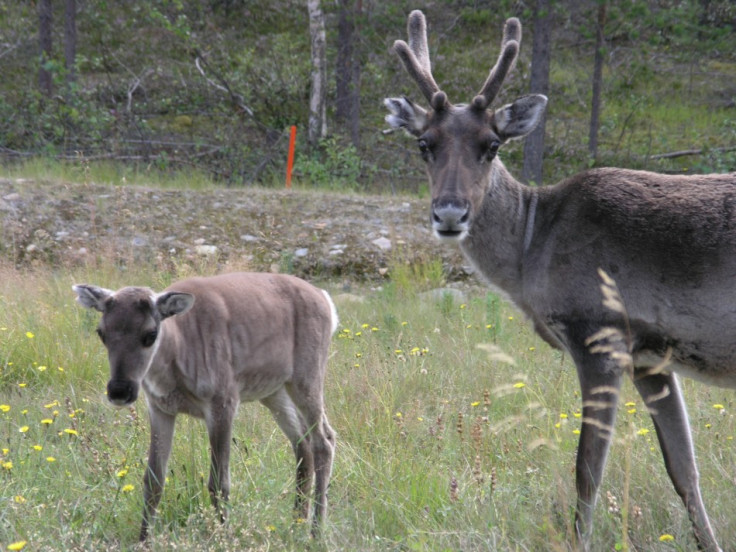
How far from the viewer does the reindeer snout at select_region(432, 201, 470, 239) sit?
4.67 meters

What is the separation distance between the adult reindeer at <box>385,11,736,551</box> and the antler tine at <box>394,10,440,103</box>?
306 millimetres

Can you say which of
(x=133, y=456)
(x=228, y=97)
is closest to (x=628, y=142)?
(x=228, y=97)

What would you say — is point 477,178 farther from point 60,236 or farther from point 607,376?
point 60,236

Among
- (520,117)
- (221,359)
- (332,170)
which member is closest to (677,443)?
(520,117)

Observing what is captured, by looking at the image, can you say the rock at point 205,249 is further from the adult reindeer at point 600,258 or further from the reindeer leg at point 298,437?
the adult reindeer at point 600,258

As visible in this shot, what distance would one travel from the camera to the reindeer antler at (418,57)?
17.9 feet

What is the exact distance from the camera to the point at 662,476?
498 centimetres

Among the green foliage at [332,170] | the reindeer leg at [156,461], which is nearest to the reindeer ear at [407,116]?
the reindeer leg at [156,461]

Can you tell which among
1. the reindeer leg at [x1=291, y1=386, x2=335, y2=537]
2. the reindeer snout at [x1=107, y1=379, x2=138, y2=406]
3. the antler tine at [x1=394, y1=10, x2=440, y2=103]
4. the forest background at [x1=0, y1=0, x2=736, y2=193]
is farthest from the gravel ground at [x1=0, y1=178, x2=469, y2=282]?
the reindeer snout at [x1=107, y1=379, x2=138, y2=406]

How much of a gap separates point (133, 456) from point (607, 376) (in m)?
2.61

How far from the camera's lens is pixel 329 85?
22953mm

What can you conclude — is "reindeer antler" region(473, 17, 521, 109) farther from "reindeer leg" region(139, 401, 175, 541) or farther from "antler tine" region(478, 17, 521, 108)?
"reindeer leg" region(139, 401, 175, 541)

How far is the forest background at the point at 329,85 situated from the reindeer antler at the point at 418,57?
30.9ft

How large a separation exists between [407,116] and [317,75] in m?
14.3
